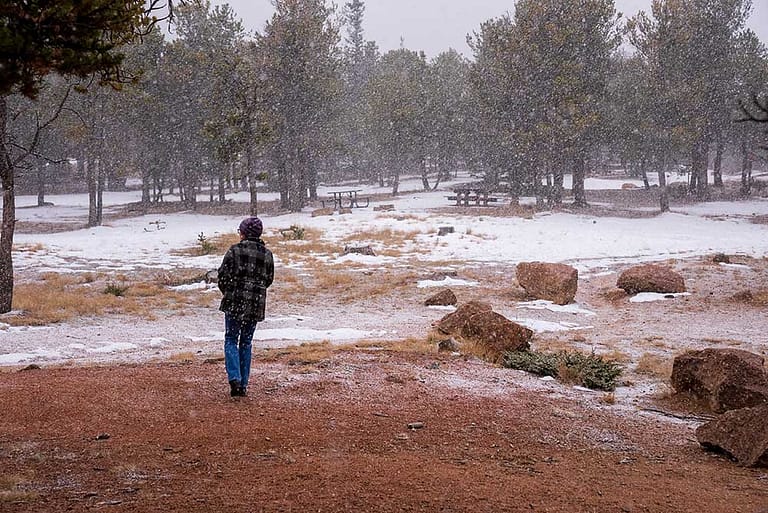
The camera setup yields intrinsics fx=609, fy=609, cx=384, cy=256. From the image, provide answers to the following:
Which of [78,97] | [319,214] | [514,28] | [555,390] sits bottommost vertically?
[555,390]

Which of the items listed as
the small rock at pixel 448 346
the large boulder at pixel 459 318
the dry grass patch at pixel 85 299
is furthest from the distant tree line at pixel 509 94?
the small rock at pixel 448 346

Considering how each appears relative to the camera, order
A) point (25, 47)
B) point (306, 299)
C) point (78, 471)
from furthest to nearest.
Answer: point (306, 299)
point (78, 471)
point (25, 47)

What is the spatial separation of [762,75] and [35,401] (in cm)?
4627

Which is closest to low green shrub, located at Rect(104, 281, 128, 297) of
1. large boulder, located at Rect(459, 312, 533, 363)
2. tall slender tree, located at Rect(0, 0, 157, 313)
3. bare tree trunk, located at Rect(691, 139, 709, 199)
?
large boulder, located at Rect(459, 312, 533, 363)

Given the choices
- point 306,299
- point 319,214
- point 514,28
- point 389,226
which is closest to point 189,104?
point 319,214

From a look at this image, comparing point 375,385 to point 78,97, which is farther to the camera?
point 78,97

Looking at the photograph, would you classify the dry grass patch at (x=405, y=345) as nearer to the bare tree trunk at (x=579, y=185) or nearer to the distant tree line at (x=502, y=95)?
the distant tree line at (x=502, y=95)

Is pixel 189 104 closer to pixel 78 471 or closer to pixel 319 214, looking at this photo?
pixel 319 214

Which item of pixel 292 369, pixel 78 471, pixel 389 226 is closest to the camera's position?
pixel 78 471

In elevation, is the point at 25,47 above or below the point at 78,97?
below

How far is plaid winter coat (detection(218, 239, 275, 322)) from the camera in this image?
6.49 metres

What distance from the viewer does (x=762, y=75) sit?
40094mm

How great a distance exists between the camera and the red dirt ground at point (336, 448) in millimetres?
4039

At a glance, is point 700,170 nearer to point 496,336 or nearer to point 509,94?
point 509,94
